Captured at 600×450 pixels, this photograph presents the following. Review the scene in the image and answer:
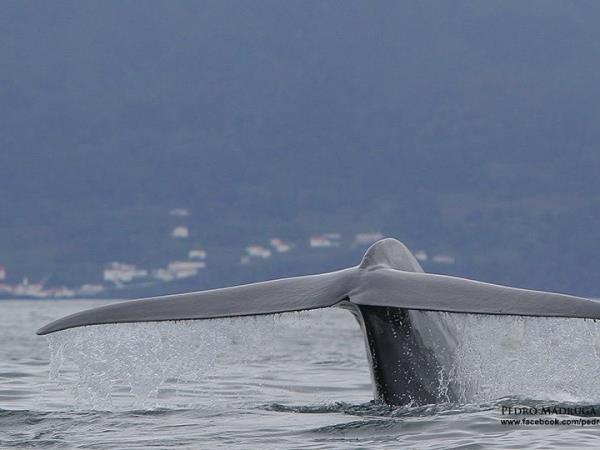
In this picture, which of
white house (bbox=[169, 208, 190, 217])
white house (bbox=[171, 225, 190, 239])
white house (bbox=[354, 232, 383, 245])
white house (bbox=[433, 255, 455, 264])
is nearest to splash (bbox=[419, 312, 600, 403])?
white house (bbox=[433, 255, 455, 264])

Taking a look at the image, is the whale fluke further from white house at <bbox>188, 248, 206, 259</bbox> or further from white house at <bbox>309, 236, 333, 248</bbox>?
white house at <bbox>309, 236, 333, 248</bbox>

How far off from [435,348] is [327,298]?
47.2 inches

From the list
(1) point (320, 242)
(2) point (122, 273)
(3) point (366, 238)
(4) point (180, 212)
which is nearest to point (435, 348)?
(2) point (122, 273)

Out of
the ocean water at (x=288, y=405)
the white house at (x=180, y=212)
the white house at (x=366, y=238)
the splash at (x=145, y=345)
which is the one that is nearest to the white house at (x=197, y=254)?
the white house at (x=366, y=238)

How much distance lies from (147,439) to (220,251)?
5957 inches

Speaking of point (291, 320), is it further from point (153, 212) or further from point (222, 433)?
point (153, 212)

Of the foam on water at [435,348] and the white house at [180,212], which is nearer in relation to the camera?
the foam on water at [435,348]

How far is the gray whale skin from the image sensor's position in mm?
6730

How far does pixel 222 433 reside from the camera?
7.56 metres

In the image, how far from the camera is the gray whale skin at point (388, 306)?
6.73 metres

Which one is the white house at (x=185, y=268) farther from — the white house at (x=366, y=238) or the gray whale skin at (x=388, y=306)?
the gray whale skin at (x=388, y=306)

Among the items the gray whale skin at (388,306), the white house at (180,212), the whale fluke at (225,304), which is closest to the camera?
the gray whale skin at (388,306)

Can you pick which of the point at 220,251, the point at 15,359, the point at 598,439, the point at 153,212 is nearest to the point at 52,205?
the point at 153,212

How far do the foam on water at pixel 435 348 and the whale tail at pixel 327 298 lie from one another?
84mm
